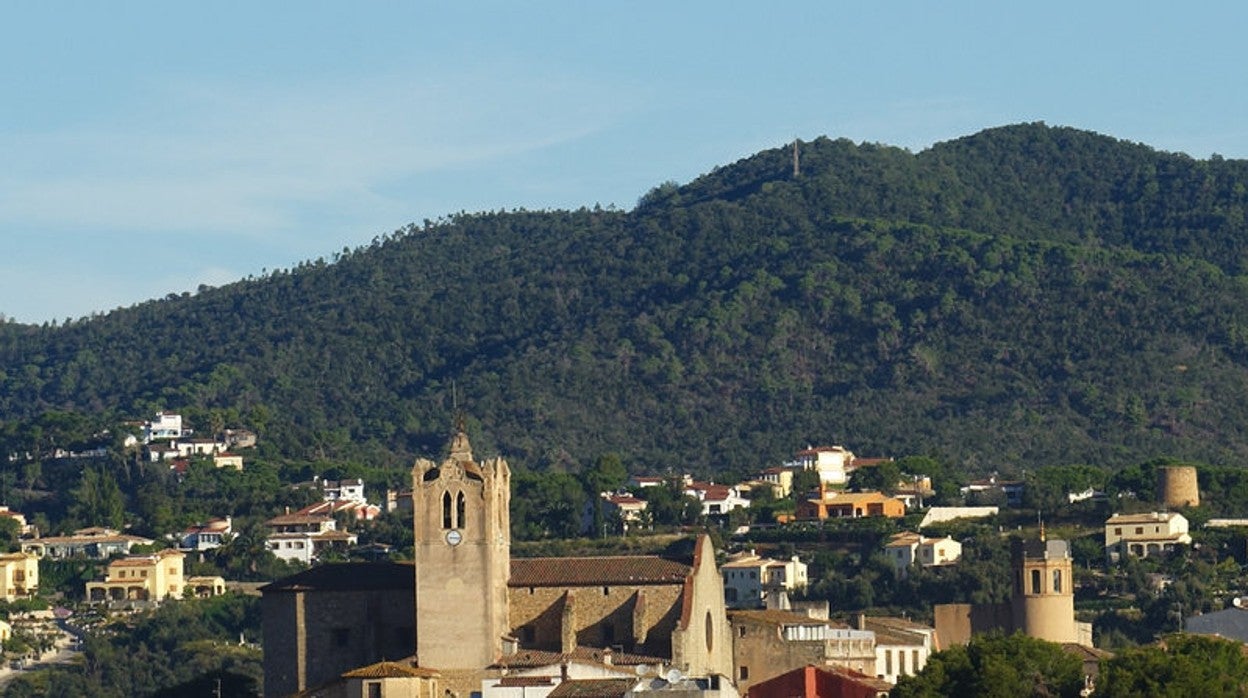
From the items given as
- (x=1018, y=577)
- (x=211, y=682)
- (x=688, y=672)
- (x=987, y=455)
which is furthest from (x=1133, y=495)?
(x=688, y=672)

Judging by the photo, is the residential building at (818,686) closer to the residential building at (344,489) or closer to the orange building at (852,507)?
the orange building at (852,507)

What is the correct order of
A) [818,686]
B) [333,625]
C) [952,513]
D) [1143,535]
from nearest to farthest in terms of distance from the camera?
[818,686], [333,625], [1143,535], [952,513]

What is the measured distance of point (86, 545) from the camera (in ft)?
539

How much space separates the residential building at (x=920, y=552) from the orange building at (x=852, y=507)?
13.4 metres

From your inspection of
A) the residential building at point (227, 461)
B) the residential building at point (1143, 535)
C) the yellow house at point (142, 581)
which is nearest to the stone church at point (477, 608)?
the residential building at point (1143, 535)

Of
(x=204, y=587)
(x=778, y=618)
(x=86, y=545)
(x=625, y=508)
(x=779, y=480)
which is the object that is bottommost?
(x=778, y=618)

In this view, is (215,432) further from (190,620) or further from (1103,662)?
(1103,662)

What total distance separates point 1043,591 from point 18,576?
68.6 m

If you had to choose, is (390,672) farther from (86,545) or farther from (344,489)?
(344,489)

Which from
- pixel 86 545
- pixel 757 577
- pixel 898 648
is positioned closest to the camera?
pixel 898 648

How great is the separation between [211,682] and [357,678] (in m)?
17.4

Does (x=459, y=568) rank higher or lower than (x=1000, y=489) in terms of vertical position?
lower

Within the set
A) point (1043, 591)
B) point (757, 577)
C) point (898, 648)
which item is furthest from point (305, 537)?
point (898, 648)

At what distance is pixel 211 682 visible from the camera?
306 ft
